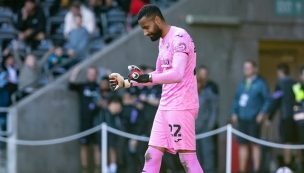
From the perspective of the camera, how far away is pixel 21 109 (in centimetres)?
1575

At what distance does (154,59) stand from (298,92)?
11.4 ft

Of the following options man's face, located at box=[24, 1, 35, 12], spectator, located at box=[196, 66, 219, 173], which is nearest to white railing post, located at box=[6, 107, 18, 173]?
man's face, located at box=[24, 1, 35, 12]

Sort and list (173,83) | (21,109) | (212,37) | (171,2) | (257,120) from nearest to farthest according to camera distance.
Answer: (173,83), (257,120), (21,109), (212,37), (171,2)

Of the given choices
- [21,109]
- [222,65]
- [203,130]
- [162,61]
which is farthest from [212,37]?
[162,61]

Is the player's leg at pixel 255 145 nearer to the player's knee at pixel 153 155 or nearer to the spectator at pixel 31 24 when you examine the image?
the spectator at pixel 31 24

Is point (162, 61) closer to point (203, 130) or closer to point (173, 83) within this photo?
point (173, 83)

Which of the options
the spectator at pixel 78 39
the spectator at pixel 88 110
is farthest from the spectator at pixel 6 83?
the spectator at pixel 88 110

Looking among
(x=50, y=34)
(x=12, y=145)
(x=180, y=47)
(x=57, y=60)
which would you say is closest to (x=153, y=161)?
(x=180, y=47)

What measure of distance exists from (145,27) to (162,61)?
0.41 meters

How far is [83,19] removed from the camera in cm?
1723

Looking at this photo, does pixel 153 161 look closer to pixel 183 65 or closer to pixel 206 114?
pixel 183 65

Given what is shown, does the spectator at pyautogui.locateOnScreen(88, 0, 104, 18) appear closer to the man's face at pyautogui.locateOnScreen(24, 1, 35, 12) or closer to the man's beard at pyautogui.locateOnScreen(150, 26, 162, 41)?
the man's face at pyautogui.locateOnScreen(24, 1, 35, 12)

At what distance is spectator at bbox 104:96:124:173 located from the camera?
49.5ft

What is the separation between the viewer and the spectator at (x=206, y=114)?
15.1m
